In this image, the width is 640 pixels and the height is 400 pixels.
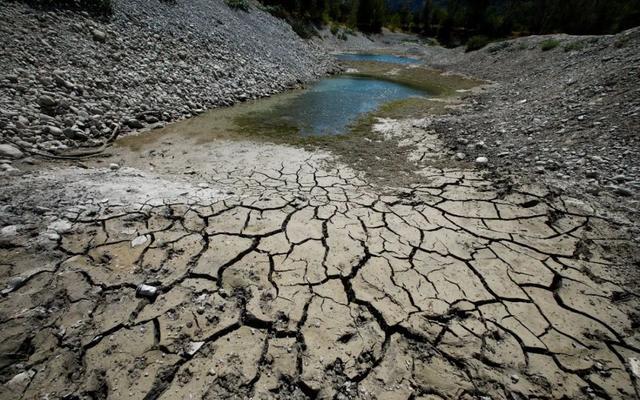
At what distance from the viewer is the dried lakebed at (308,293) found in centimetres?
150

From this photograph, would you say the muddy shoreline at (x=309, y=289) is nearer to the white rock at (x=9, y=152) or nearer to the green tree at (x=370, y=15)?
the white rock at (x=9, y=152)

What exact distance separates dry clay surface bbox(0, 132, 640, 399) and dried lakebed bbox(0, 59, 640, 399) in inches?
0.4

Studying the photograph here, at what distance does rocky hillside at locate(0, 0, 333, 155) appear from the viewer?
408 centimetres

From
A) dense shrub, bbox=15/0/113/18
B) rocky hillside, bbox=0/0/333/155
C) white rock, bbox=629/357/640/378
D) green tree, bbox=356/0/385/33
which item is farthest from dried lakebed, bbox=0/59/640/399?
green tree, bbox=356/0/385/33

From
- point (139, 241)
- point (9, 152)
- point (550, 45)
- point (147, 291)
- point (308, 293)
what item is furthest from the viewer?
point (550, 45)

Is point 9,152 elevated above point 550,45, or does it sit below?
below

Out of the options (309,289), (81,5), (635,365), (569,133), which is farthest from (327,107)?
(635,365)

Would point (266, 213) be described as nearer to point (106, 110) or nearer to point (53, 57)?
point (106, 110)

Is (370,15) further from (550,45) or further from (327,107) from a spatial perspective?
(327,107)

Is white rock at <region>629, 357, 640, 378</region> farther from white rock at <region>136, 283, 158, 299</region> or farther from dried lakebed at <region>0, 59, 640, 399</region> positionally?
white rock at <region>136, 283, 158, 299</region>

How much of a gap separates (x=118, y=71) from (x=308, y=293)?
6.48m

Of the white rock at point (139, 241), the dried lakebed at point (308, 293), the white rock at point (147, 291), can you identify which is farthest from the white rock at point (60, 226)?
the white rock at point (147, 291)

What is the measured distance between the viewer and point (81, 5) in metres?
6.60

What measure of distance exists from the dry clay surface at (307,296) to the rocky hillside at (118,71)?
1581mm
